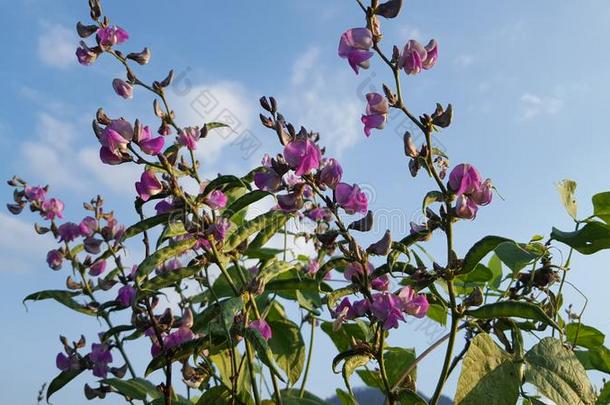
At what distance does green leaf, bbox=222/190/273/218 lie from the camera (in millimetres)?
1339

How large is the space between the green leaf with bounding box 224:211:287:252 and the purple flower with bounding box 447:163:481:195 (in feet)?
1.26

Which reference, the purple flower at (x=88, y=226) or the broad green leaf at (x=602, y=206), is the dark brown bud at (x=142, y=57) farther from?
the broad green leaf at (x=602, y=206)

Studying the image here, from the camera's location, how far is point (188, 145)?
1.51 meters

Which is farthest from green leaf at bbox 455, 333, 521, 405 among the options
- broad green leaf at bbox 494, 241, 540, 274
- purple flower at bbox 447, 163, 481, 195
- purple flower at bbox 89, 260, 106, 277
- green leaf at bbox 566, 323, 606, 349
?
purple flower at bbox 89, 260, 106, 277

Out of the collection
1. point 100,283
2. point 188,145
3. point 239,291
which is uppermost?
point 188,145

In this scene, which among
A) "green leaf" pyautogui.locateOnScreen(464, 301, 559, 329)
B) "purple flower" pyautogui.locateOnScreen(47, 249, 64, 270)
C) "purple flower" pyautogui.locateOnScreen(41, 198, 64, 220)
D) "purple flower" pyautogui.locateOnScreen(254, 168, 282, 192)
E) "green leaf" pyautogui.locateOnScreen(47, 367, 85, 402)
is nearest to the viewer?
"green leaf" pyautogui.locateOnScreen(464, 301, 559, 329)

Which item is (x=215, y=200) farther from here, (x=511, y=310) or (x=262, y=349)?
(x=511, y=310)

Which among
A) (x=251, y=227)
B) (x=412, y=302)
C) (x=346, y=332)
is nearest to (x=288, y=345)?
(x=346, y=332)

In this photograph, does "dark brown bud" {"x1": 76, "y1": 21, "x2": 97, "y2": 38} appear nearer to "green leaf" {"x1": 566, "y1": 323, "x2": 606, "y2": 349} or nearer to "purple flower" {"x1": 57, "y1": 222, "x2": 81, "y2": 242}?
"purple flower" {"x1": 57, "y1": 222, "x2": 81, "y2": 242}

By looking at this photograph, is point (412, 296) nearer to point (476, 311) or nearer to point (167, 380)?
point (476, 311)

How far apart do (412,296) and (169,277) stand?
518 millimetres

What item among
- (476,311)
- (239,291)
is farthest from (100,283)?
(476,311)

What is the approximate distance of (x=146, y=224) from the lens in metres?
1.39

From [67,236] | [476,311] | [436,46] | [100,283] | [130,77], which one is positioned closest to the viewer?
[476,311]
